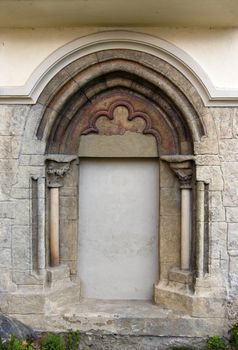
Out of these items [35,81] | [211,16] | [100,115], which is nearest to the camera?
[211,16]

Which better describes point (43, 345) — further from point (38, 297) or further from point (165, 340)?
point (165, 340)

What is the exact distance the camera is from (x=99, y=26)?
157 inches

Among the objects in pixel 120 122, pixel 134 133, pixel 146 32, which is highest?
pixel 146 32

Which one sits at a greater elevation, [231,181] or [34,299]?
[231,181]

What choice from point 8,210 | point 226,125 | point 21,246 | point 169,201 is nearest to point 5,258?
point 21,246

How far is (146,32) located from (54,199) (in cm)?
190

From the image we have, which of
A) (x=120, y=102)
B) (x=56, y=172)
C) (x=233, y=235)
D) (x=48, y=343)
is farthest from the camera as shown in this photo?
(x=120, y=102)

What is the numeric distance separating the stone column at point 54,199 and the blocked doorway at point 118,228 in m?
0.32

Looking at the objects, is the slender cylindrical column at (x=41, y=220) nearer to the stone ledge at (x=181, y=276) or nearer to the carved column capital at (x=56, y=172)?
the carved column capital at (x=56, y=172)

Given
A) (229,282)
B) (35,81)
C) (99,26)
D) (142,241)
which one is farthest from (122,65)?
(229,282)

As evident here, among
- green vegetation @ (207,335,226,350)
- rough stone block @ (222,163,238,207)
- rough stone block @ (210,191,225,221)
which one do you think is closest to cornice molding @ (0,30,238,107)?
rough stone block @ (222,163,238,207)

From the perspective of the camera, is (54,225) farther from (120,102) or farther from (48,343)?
(120,102)

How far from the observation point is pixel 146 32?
398 centimetres

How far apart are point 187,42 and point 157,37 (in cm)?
29
